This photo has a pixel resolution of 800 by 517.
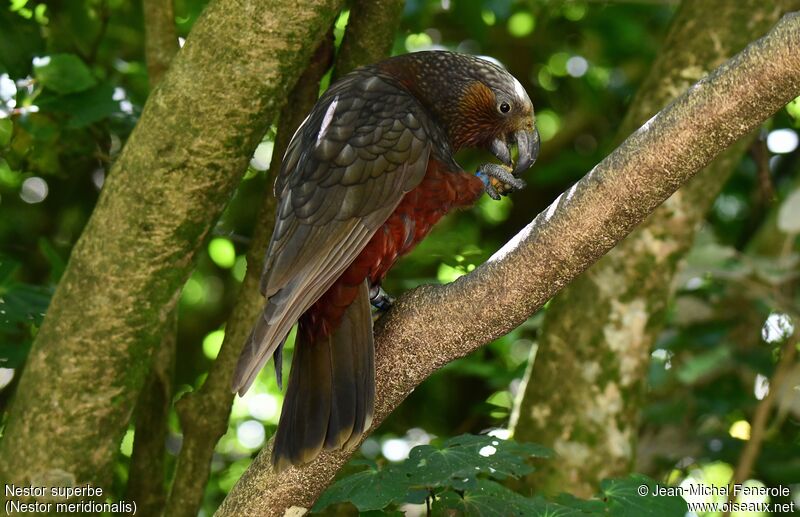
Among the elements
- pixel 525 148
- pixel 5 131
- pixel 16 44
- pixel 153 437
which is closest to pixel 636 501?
pixel 525 148

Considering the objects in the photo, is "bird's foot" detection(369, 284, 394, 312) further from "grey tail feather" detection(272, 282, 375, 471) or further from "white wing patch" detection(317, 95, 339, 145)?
"white wing patch" detection(317, 95, 339, 145)

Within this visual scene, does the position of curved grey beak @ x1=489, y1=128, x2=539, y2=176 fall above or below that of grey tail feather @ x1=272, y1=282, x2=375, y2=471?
above

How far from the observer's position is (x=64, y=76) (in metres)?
2.90

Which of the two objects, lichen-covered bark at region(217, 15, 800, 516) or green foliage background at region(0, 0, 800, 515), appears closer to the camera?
lichen-covered bark at region(217, 15, 800, 516)

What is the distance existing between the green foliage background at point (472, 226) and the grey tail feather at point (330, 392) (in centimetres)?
67

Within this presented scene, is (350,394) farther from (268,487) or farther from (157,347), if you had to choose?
(157,347)

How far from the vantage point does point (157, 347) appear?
254 centimetres

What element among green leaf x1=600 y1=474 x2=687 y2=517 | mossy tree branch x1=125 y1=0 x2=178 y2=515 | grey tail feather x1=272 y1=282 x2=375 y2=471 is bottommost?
green leaf x1=600 y1=474 x2=687 y2=517

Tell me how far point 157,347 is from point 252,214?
5.13 ft

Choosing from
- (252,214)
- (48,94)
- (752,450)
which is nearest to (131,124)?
(48,94)

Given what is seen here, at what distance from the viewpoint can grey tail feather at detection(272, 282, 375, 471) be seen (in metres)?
2.01

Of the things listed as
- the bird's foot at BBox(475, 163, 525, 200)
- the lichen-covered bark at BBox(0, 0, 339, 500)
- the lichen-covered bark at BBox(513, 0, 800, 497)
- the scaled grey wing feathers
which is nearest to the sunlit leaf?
the lichen-covered bark at BBox(513, 0, 800, 497)

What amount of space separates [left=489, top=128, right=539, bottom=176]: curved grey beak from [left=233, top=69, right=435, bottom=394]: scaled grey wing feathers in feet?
1.15

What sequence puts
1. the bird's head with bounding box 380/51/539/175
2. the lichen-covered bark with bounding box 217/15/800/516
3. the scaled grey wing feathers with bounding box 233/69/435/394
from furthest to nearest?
the bird's head with bounding box 380/51/539/175, the scaled grey wing feathers with bounding box 233/69/435/394, the lichen-covered bark with bounding box 217/15/800/516
